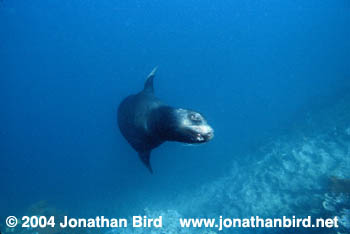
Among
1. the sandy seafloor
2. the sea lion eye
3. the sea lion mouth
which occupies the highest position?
the sandy seafloor

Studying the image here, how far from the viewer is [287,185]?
11289 mm

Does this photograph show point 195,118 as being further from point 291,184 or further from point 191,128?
point 291,184

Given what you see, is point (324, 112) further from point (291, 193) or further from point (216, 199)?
point (216, 199)

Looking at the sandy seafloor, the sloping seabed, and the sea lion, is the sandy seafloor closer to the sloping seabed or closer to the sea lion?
the sloping seabed

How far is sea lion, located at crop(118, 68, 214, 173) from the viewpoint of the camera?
2.49m

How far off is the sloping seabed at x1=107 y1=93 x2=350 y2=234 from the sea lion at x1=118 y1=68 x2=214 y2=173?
7063 millimetres

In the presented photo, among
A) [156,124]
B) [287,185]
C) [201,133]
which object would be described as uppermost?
[287,185]

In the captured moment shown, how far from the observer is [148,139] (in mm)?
4293

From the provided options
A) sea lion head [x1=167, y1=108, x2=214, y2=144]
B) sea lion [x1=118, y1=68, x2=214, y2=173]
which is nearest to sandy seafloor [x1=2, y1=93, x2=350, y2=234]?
sea lion [x1=118, y1=68, x2=214, y2=173]

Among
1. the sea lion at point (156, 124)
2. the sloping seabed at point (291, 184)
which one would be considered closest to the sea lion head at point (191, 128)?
the sea lion at point (156, 124)

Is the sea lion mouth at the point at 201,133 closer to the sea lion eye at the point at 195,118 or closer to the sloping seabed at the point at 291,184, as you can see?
the sea lion eye at the point at 195,118

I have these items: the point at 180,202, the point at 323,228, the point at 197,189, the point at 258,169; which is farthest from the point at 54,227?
the point at 323,228

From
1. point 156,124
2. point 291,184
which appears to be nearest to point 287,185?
point 291,184

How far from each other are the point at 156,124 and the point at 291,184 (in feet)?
32.2
